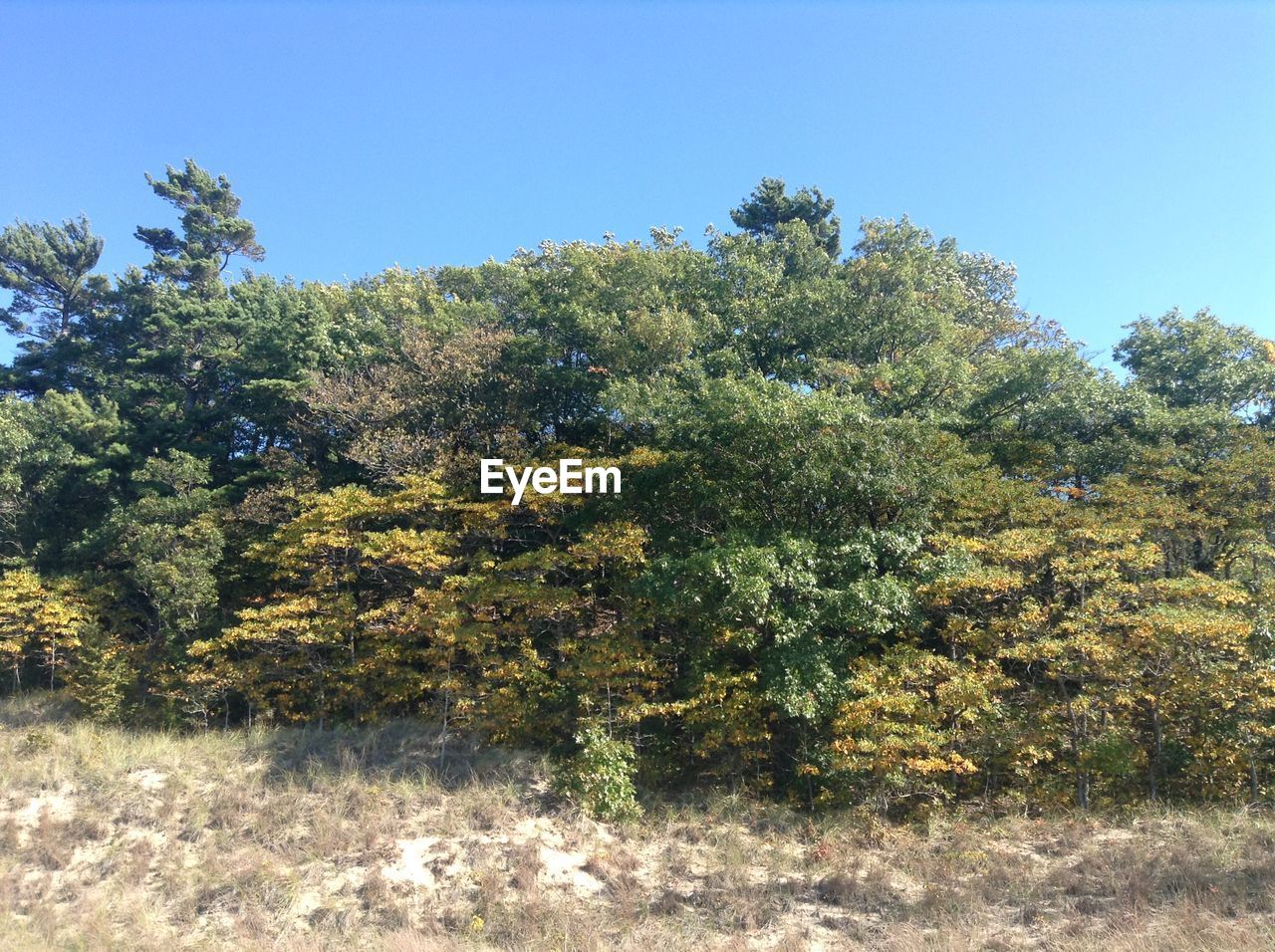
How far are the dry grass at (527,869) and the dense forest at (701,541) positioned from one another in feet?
2.91

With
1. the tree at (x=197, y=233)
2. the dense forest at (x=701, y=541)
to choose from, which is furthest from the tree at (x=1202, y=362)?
the tree at (x=197, y=233)

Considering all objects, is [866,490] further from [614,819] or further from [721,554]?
[614,819]

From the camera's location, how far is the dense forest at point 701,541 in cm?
929

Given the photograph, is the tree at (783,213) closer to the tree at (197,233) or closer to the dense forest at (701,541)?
the dense forest at (701,541)

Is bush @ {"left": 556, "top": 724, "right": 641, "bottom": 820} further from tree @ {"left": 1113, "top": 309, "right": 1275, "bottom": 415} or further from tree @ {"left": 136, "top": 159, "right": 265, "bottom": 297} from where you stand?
tree @ {"left": 136, "top": 159, "right": 265, "bottom": 297}

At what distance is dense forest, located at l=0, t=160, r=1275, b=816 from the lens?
30.5ft

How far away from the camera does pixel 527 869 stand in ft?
29.1

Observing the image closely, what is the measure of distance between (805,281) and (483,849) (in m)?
13.5

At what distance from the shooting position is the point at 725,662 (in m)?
10.6

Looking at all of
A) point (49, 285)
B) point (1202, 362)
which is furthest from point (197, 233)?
point (1202, 362)

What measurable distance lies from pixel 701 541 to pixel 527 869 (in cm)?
515

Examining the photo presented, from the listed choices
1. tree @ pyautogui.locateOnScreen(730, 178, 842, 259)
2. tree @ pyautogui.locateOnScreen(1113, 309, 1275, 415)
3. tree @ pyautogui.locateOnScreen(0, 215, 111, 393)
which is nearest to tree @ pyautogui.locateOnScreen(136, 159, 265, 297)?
tree @ pyautogui.locateOnScreen(0, 215, 111, 393)

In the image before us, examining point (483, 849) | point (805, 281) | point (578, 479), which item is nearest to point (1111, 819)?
point (483, 849)

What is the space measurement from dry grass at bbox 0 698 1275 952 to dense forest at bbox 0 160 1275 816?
89 cm
